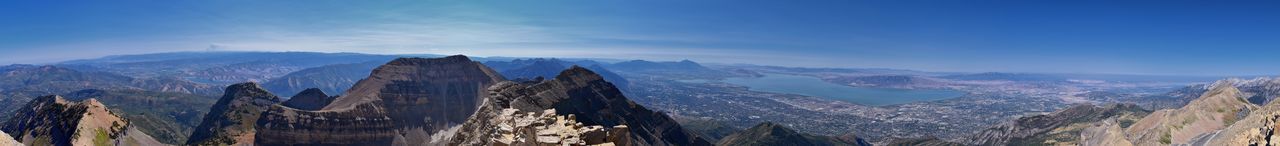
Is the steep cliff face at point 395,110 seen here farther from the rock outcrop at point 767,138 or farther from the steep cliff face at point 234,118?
the rock outcrop at point 767,138

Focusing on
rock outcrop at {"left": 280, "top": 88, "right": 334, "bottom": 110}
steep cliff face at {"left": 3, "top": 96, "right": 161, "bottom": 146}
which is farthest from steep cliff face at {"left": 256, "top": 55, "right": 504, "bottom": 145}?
rock outcrop at {"left": 280, "top": 88, "right": 334, "bottom": 110}

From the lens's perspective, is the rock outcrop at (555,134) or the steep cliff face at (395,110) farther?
the steep cliff face at (395,110)

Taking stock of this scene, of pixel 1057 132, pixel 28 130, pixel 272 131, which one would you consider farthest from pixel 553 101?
pixel 1057 132

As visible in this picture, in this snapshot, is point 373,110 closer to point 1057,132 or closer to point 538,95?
point 538,95

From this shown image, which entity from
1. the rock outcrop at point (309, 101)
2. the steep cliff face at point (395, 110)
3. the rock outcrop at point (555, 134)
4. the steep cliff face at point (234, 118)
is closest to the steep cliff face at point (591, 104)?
the steep cliff face at point (395, 110)


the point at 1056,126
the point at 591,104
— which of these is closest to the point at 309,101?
the point at 591,104

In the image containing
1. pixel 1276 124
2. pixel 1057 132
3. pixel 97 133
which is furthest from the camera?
pixel 1057 132
